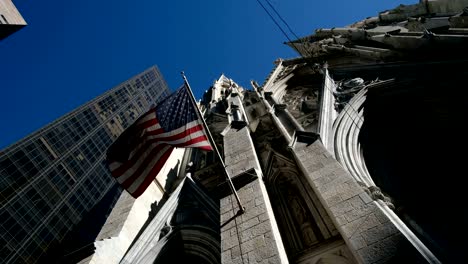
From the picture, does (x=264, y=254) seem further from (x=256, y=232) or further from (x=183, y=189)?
(x=183, y=189)

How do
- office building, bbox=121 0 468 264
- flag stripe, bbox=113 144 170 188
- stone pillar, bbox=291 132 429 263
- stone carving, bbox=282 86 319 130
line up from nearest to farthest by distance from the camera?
stone pillar, bbox=291 132 429 263 < office building, bbox=121 0 468 264 < flag stripe, bbox=113 144 170 188 < stone carving, bbox=282 86 319 130

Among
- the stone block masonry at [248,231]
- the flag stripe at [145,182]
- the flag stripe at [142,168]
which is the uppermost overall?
the flag stripe at [142,168]

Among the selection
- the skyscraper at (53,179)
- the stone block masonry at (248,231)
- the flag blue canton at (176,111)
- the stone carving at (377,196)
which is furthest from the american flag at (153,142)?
the skyscraper at (53,179)

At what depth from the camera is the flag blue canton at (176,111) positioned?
7.22 meters

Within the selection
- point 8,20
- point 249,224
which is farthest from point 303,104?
point 8,20

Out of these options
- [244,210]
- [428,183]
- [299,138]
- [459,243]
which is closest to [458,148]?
[428,183]

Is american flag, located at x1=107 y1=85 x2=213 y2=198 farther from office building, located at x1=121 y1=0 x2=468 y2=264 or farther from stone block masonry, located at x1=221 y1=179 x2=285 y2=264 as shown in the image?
stone block masonry, located at x1=221 y1=179 x2=285 y2=264

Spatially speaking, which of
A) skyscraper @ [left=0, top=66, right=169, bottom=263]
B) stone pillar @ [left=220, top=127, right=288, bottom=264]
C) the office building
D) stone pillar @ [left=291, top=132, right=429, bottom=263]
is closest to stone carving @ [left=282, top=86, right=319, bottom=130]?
the office building

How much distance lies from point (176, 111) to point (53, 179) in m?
26.9

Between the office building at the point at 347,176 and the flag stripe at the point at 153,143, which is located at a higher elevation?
the flag stripe at the point at 153,143

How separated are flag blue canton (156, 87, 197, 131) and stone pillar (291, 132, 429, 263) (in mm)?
2706

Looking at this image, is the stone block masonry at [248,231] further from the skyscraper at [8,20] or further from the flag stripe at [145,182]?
the skyscraper at [8,20]

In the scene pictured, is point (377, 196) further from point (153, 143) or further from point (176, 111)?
point (153, 143)

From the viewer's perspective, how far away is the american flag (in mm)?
7000
